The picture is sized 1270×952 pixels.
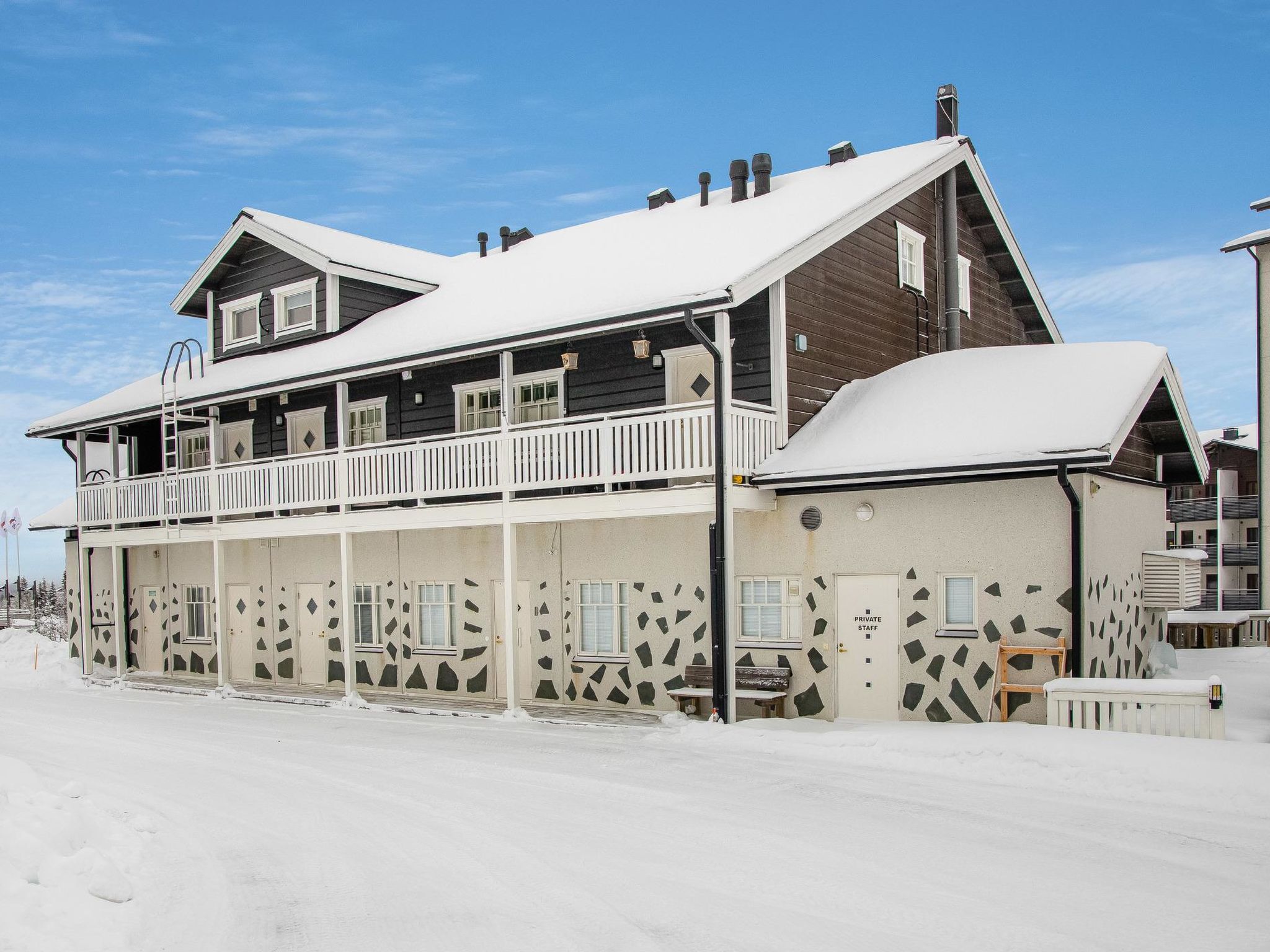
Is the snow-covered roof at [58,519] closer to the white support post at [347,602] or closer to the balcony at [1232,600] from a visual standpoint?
the white support post at [347,602]

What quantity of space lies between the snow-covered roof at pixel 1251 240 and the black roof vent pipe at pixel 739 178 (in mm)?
10954

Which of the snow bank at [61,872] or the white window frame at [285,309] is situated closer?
the snow bank at [61,872]

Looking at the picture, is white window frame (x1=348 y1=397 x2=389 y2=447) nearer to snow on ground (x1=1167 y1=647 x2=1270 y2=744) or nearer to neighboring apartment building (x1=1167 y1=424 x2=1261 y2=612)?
snow on ground (x1=1167 y1=647 x2=1270 y2=744)

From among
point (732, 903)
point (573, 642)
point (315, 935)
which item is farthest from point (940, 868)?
point (573, 642)

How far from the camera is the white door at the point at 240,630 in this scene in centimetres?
2275

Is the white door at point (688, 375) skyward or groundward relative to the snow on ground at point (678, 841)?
skyward

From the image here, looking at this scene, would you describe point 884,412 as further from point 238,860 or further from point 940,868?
point 238,860

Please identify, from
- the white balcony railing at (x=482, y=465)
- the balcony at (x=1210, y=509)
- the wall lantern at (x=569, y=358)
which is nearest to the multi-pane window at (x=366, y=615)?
the white balcony railing at (x=482, y=465)

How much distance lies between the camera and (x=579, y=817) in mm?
9445

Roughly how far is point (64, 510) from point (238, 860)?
2336 centimetres

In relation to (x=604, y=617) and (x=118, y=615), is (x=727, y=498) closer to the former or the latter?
(x=604, y=617)

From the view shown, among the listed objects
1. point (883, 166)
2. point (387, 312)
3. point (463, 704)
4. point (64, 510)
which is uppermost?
point (883, 166)

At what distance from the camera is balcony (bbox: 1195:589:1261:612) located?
5009cm

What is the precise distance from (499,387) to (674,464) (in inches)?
206
